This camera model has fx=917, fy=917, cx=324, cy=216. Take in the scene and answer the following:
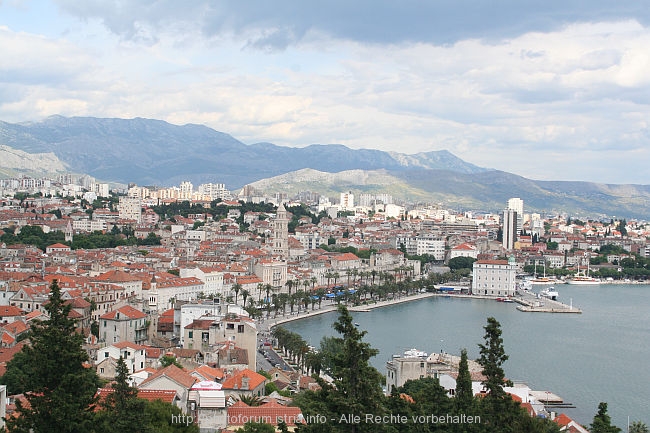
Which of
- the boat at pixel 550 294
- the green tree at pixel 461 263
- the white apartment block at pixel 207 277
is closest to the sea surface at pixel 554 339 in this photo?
the boat at pixel 550 294

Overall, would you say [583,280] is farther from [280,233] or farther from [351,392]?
[351,392]

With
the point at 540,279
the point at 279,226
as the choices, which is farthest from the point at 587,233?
the point at 279,226

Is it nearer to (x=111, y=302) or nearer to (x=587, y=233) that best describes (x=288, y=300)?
(x=111, y=302)

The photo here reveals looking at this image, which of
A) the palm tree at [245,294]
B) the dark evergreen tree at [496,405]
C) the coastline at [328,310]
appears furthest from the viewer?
the palm tree at [245,294]

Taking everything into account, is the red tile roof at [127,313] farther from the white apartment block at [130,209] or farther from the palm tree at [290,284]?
the white apartment block at [130,209]

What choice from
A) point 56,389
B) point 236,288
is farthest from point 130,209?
point 56,389

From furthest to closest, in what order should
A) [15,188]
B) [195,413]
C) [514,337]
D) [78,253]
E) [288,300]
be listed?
[15,188]
[78,253]
[288,300]
[514,337]
[195,413]

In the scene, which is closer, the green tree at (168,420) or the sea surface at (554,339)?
the green tree at (168,420)
